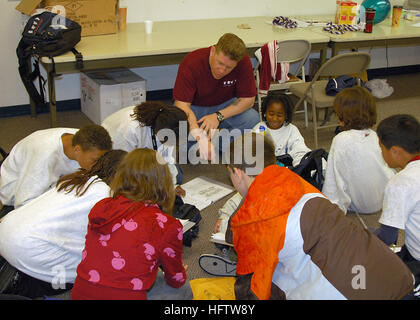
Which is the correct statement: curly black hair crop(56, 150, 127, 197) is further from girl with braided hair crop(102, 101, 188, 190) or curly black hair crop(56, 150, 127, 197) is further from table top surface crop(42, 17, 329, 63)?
table top surface crop(42, 17, 329, 63)

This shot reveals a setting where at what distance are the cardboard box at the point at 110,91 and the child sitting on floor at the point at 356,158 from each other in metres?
1.76

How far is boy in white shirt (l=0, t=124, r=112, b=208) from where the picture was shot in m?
2.11

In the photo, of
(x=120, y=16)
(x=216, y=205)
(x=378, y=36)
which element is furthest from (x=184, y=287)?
(x=378, y=36)

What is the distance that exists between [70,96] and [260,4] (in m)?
2.10

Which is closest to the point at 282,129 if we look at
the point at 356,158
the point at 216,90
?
the point at 216,90

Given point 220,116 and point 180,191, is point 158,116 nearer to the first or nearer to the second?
point 180,191

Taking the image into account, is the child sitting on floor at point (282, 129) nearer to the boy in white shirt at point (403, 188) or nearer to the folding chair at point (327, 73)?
the folding chair at point (327, 73)

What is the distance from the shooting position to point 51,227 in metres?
1.85

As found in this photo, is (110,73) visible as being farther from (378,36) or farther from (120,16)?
(378,36)

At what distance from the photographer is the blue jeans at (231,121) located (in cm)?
326

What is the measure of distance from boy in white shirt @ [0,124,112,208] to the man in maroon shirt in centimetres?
86

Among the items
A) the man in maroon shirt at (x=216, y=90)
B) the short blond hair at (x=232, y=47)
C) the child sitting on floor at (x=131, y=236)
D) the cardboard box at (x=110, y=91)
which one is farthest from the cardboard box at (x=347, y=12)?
the child sitting on floor at (x=131, y=236)

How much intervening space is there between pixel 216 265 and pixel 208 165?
1190mm

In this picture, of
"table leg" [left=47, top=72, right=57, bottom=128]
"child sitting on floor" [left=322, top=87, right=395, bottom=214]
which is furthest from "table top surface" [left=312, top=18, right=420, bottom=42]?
"table leg" [left=47, top=72, right=57, bottom=128]
